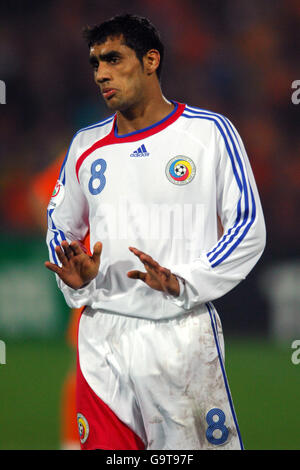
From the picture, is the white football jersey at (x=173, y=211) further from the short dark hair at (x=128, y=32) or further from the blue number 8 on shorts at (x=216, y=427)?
the blue number 8 on shorts at (x=216, y=427)

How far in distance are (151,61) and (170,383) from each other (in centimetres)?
128

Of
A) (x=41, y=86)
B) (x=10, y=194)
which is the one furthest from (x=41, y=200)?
(x=41, y=86)

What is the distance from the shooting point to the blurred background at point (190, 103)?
843 centimetres

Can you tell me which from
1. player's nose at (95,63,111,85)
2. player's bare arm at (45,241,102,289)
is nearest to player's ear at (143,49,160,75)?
player's nose at (95,63,111,85)

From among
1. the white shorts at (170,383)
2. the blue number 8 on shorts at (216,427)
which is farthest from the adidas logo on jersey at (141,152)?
the blue number 8 on shorts at (216,427)

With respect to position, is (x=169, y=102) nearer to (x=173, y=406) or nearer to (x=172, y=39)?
(x=173, y=406)

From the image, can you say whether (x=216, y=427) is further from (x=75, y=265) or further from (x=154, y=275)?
(x=75, y=265)

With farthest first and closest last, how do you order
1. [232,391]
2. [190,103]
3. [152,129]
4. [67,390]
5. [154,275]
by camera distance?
[190,103], [232,391], [67,390], [152,129], [154,275]

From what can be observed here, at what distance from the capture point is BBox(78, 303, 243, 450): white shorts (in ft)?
10.7

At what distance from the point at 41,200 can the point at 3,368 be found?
A: 314cm

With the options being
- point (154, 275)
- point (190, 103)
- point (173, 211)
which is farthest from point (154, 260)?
point (190, 103)

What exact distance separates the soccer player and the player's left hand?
63 mm

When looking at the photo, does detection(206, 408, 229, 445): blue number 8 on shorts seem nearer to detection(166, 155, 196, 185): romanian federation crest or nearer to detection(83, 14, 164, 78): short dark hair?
detection(166, 155, 196, 185): romanian federation crest

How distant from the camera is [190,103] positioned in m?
10.1
